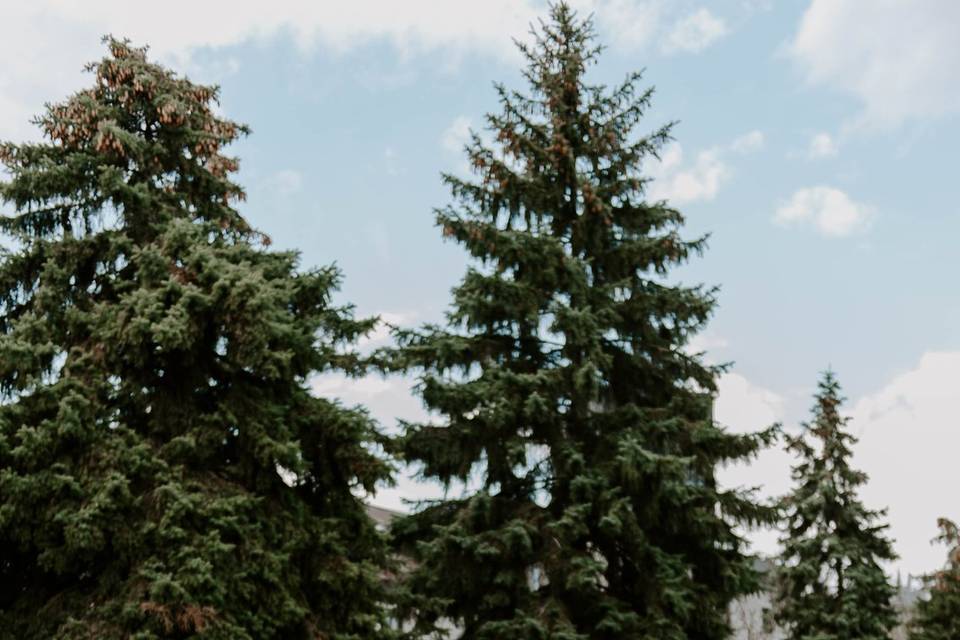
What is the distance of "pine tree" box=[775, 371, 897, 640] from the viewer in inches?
784

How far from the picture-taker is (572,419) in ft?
49.1

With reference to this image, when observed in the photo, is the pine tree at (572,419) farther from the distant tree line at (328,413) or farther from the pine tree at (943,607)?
the pine tree at (943,607)

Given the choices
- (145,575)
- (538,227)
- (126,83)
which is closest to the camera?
(145,575)

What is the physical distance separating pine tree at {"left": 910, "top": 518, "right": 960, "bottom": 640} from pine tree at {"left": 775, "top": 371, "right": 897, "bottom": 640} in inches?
27.7

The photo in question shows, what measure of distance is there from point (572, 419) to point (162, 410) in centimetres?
626

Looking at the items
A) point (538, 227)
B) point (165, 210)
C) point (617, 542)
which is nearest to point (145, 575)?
point (165, 210)

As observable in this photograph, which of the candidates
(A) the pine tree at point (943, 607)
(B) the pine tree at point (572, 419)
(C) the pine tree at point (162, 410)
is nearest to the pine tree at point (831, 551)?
(A) the pine tree at point (943, 607)

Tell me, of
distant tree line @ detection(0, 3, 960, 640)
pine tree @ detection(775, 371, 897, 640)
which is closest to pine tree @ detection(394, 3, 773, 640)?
distant tree line @ detection(0, 3, 960, 640)

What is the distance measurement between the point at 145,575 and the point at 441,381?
18.3 ft

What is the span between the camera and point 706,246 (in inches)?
638

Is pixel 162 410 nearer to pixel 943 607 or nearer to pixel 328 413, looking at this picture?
pixel 328 413

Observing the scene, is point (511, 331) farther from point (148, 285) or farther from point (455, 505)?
point (148, 285)

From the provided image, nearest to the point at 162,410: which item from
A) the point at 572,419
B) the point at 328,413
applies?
the point at 328,413

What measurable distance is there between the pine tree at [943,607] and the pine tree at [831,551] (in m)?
0.70
